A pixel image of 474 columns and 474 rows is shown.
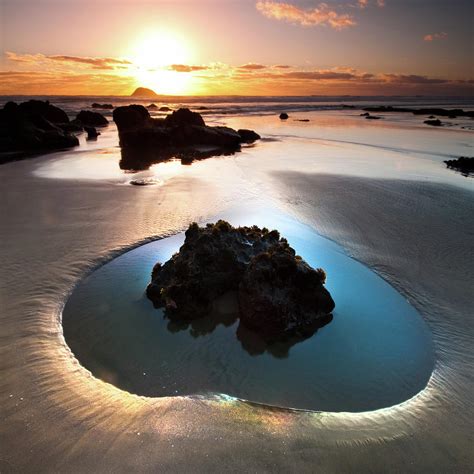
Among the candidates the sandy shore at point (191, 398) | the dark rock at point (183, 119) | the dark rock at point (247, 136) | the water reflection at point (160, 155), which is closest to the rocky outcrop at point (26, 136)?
the water reflection at point (160, 155)

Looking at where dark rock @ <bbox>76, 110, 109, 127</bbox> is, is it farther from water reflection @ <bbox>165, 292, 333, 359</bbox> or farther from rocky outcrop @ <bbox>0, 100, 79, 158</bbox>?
water reflection @ <bbox>165, 292, 333, 359</bbox>

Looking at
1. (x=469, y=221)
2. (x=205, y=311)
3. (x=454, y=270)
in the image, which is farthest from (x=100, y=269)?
(x=469, y=221)

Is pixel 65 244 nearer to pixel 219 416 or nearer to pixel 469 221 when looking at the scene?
pixel 219 416

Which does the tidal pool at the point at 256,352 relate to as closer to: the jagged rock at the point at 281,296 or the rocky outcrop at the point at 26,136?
the jagged rock at the point at 281,296

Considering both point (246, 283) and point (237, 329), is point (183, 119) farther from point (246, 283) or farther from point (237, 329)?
point (237, 329)

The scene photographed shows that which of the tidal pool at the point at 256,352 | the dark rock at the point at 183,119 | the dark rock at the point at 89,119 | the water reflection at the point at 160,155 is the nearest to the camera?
the tidal pool at the point at 256,352

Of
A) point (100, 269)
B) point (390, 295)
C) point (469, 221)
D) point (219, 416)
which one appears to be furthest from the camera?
point (469, 221)
